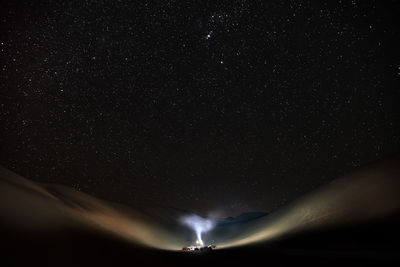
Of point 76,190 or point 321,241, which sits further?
point 76,190

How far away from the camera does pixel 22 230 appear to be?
12.3 m

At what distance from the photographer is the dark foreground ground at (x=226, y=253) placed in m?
11.5

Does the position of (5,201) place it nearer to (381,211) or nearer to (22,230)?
(22,230)

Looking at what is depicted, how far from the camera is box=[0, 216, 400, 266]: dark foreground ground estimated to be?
37.7 feet

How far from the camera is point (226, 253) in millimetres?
18906

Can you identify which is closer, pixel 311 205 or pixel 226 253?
pixel 226 253

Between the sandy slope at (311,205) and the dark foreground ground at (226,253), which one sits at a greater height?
the sandy slope at (311,205)

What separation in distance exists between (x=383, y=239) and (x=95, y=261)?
44.9 ft

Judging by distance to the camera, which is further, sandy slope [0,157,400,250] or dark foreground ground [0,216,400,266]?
sandy slope [0,157,400,250]

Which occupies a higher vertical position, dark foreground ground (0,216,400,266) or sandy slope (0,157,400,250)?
sandy slope (0,157,400,250)

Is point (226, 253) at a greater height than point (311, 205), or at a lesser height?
lesser

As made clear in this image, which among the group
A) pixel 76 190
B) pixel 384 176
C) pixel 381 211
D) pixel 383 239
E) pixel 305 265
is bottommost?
pixel 305 265

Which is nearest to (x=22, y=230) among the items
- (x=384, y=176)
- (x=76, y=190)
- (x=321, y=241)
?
(x=321, y=241)

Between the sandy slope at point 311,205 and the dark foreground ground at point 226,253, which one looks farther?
the sandy slope at point 311,205
